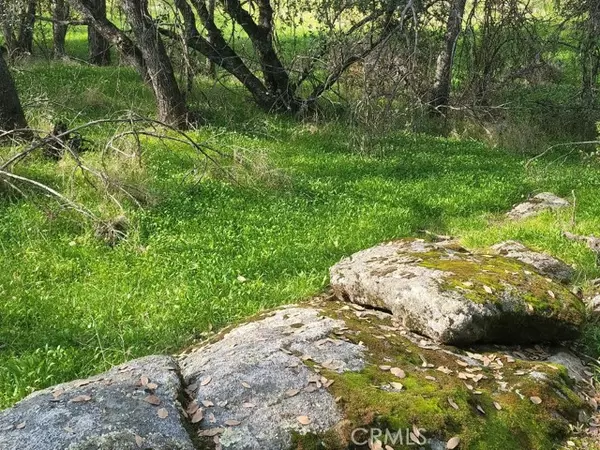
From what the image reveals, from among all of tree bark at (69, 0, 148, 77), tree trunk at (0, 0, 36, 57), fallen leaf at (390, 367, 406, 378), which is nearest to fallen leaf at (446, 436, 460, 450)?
fallen leaf at (390, 367, 406, 378)

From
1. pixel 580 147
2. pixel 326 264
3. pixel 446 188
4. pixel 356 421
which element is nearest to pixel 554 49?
pixel 580 147

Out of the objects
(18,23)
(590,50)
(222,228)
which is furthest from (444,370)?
(18,23)

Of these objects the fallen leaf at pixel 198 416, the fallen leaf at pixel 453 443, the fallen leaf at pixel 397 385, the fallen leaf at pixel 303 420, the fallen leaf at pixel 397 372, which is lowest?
the fallen leaf at pixel 453 443

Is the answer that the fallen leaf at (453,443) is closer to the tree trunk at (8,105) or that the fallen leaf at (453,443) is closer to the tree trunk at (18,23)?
the tree trunk at (8,105)

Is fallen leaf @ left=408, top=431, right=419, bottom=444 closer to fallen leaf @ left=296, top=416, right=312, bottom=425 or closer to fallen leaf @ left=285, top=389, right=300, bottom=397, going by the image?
fallen leaf @ left=296, top=416, right=312, bottom=425

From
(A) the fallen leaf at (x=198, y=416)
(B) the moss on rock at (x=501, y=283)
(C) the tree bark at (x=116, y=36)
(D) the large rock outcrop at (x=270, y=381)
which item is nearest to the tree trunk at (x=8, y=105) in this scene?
(C) the tree bark at (x=116, y=36)

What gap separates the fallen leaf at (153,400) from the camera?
335 cm

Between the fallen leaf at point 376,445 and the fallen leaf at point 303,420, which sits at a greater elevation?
the fallen leaf at point 303,420

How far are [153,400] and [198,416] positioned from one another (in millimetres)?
240

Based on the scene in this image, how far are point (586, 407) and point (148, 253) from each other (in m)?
4.22

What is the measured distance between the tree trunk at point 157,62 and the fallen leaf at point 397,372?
856 centimetres

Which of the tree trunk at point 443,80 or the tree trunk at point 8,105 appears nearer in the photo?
the tree trunk at point 8,105

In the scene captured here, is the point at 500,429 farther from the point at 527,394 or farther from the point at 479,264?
the point at 479,264

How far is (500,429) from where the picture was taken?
3.67 metres
